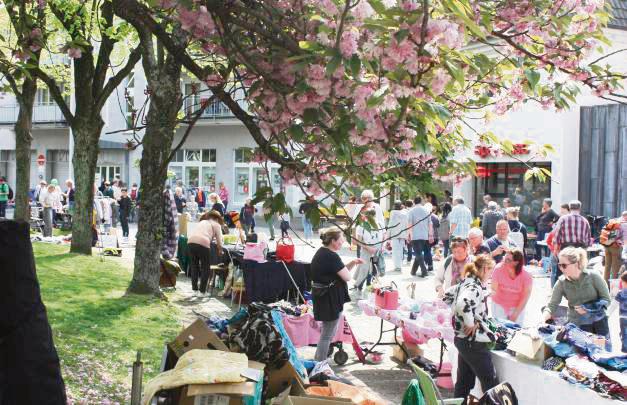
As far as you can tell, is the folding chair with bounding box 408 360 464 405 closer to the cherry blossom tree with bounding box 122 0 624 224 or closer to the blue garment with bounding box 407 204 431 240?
the cherry blossom tree with bounding box 122 0 624 224

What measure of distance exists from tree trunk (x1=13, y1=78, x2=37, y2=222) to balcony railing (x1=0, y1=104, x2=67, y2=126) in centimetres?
3099

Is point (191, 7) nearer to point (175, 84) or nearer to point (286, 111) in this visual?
point (286, 111)

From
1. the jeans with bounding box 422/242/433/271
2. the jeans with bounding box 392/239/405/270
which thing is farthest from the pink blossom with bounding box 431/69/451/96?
the jeans with bounding box 392/239/405/270

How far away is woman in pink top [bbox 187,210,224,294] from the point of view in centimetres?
1517

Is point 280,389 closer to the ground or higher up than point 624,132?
closer to the ground

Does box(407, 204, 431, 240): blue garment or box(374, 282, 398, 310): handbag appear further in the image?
box(407, 204, 431, 240): blue garment

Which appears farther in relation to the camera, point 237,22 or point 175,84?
point 175,84

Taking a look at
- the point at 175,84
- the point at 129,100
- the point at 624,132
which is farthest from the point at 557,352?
the point at 624,132

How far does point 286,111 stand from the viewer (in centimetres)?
427

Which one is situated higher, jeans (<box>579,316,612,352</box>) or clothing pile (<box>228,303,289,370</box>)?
clothing pile (<box>228,303,289,370</box>)

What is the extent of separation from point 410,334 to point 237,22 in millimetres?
5962

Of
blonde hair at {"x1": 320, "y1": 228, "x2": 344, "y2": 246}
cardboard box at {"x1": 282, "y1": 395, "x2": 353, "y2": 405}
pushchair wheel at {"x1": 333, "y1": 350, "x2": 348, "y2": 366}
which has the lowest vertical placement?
pushchair wheel at {"x1": 333, "y1": 350, "x2": 348, "y2": 366}

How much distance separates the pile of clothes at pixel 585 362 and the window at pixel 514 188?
824 inches

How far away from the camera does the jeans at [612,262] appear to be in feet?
55.5
